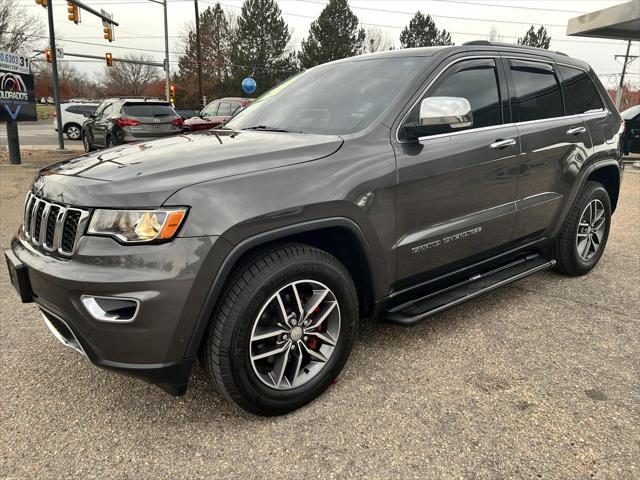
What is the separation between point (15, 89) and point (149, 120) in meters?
2.96

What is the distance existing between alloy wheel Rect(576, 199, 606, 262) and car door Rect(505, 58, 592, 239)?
1.69 feet

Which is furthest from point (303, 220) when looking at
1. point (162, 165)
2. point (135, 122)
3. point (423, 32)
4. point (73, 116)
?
point (423, 32)

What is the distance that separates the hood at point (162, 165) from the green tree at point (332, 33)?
5377 cm

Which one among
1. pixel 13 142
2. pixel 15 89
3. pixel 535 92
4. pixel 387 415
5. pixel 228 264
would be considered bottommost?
pixel 387 415

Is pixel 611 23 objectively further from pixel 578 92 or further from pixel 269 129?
pixel 269 129

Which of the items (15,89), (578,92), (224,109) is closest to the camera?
(578,92)

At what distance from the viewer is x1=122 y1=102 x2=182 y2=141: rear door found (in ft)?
41.4

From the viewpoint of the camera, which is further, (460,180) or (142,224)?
(460,180)

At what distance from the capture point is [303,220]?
91.5 inches

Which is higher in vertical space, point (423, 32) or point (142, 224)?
point (423, 32)

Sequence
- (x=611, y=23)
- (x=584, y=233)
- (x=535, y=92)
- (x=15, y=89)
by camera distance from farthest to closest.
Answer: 1. (x=611, y=23)
2. (x=15, y=89)
3. (x=584, y=233)
4. (x=535, y=92)

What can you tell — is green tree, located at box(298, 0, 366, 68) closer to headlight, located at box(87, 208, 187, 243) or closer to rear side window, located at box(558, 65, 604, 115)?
rear side window, located at box(558, 65, 604, 115)

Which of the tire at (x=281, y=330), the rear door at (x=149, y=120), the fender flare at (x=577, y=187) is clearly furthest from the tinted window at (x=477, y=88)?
the rear door at (x=149, y=120)

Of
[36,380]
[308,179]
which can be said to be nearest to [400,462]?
[308,179]
